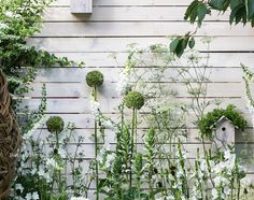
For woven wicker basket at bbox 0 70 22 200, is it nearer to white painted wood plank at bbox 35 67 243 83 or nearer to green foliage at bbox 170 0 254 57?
green foliage at bbox 170 0 254 57

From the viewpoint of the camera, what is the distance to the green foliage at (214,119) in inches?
146

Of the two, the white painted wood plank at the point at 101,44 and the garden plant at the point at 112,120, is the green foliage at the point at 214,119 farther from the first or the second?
the white painted wood plank at the point at 101,44

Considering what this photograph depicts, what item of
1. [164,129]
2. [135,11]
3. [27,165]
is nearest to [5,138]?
[27,165]

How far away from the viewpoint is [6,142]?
103 inches

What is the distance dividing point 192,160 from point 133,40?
2.88 ft

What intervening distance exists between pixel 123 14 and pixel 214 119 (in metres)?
0.91

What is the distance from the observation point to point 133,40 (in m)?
3.86

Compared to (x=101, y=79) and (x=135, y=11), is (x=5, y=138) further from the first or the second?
(x=135, y=11)

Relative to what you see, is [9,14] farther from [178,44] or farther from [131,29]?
[178,44]

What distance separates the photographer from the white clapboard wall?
383 centimetres

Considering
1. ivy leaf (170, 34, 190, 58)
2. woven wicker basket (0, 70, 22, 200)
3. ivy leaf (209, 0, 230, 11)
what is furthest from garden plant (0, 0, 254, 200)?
ivy leaf (209, 0, 230, 11)

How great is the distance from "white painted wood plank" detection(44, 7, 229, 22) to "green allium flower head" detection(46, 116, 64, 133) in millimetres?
712

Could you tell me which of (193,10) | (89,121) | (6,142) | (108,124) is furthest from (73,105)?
(193,10)

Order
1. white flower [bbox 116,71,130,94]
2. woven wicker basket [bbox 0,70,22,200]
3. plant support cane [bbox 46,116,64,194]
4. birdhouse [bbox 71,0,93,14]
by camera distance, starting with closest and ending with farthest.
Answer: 1. woven wicker basket [bbox 0,70,22,200]
2. plant support cane [bbox 46,116,64,194]
3. white flower [bbox 116,71,130,94]
4. birdhouse [bbox 71,0,93,14]
